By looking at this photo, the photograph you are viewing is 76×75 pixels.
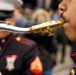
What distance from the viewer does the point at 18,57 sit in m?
3.45

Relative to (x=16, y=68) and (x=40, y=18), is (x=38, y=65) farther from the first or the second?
(x=40, y=18)

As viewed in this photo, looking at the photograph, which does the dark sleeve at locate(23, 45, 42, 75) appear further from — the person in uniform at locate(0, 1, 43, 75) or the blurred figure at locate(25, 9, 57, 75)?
the blurred figure at locate(25, 9, 57, 75)

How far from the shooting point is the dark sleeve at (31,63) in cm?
342

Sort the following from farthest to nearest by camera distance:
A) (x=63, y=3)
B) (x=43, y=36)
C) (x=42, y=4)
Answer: (x=42, y=4) → (x=43, y=36) → (x=63, y=3)

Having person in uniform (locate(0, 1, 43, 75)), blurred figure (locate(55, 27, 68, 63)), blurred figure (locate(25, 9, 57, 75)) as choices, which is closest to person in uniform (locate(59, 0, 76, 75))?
person in uniform (locate(0, 1, 43, 75))

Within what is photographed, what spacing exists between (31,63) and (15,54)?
180 mm

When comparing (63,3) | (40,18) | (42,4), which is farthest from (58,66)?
(63,3)

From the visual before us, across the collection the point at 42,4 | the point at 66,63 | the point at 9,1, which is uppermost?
the point at 9,1

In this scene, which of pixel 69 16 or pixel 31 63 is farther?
pixel 31 63

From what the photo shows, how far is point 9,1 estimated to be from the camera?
3.30 metres

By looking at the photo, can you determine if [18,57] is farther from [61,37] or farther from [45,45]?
[61,37]

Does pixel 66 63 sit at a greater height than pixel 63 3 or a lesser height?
lesser

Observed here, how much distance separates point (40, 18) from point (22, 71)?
2.98 metres

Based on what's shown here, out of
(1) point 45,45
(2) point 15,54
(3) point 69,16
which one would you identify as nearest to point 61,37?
(1) point 45,45
